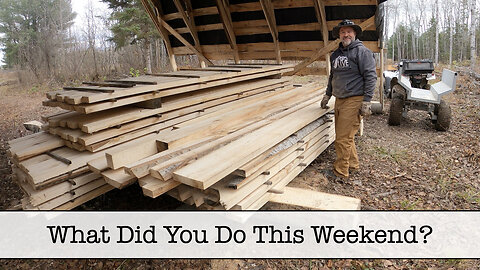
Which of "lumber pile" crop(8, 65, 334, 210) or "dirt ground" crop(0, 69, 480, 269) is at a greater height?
"lumber pile" crop(8, 65, 334, 210)

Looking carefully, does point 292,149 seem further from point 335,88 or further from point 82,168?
point 82,168

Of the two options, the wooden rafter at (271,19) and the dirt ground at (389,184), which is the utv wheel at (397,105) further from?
the wooden rafter at (271,19)

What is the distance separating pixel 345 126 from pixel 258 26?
4895mm

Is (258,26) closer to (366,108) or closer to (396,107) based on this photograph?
(396,107)

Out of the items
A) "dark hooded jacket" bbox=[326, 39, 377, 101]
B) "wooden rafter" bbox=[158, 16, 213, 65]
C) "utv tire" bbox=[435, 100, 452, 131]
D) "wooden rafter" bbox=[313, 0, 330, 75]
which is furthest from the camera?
"wooden rafter" bbox=[158, 16, 213, 65]

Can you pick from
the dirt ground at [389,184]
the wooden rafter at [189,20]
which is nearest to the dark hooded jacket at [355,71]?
the dirt ground at [389,184]

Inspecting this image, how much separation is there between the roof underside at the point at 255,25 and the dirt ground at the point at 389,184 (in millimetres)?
2506

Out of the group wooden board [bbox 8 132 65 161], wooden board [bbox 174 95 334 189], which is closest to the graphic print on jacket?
wooden board [bbox 174 95 334 189]

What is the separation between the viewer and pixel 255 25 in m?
8.50

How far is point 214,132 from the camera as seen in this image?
378 centimetres

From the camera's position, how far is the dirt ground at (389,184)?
125 inches

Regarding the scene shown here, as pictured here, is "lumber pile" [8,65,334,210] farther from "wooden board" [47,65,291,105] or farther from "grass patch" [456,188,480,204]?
"grass patch" [456,188,480,204]

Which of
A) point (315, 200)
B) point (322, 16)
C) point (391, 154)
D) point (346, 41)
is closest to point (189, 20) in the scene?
point (322, 16)

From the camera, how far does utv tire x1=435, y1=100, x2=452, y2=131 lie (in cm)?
674
